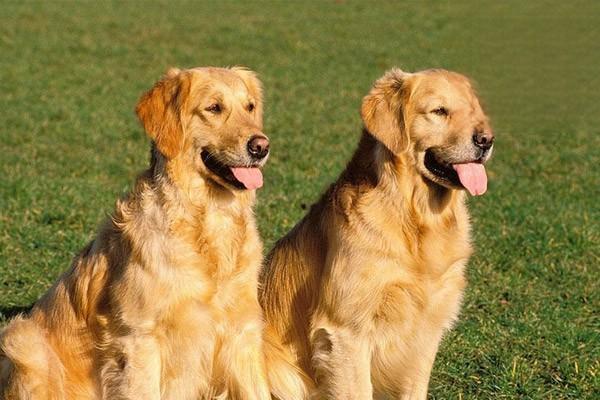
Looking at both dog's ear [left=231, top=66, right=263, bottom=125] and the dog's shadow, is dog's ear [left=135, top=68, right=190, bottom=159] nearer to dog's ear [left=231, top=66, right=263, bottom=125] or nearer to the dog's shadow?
dog's ear [left=231, top=66, right=263, bottom=125]

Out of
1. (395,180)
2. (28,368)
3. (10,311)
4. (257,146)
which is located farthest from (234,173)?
(10,311)

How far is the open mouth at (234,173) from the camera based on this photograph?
549cm

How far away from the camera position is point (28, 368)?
5.32 meters

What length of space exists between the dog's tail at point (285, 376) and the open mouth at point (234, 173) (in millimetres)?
934

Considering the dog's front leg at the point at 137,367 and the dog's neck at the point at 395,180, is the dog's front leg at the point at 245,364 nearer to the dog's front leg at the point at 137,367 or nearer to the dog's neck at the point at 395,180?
the dog's front leg at the point at 137,367

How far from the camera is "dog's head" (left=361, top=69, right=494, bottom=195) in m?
5.51

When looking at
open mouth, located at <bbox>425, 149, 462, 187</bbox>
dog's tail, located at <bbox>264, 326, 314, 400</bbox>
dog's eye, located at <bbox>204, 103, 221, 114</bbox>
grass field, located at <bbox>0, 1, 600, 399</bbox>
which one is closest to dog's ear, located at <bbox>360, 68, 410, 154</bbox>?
open mouth, located at <bbox>425, 149, 462, 187</bbox>

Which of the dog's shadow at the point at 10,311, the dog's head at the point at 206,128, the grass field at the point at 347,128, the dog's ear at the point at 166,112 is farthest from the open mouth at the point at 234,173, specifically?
the dog's shadow at the point at 10,311

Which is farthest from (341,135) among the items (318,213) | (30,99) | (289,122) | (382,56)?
(318,213)

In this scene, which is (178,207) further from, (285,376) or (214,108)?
(285,376)

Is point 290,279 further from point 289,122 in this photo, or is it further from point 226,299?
point 289,122

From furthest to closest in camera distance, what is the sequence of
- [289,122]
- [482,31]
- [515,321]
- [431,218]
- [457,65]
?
[482,31]
[457,65]
[289,122]
[515,321]
[431,218]

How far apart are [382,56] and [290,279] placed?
52.2 ft

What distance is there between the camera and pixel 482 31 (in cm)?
2302
